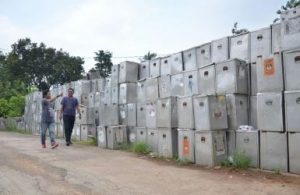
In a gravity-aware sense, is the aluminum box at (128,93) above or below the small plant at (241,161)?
above

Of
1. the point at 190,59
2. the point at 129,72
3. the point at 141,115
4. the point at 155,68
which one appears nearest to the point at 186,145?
the point at 190,59

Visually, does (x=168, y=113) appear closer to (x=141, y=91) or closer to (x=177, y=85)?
(x=177, y=85)

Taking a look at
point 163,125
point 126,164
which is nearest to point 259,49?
point 163,125

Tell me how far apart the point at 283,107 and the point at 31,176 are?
4767 millimetres

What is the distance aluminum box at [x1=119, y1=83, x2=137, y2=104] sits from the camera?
12.3 metres

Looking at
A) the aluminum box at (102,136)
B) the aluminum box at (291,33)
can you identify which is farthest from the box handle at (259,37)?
the aluminum box at (102,136)

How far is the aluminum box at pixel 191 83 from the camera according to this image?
961cm

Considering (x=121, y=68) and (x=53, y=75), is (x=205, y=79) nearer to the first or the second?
(x=121, y=68)

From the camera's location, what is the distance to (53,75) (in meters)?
39.8

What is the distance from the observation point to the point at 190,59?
1066 centimetres

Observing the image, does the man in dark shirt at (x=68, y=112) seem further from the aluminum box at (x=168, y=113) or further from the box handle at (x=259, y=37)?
the box handle at (x=259, y=37)

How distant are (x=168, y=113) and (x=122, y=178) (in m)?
2.80

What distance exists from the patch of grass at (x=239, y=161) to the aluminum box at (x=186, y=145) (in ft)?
2.91

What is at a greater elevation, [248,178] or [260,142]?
[260,142]
